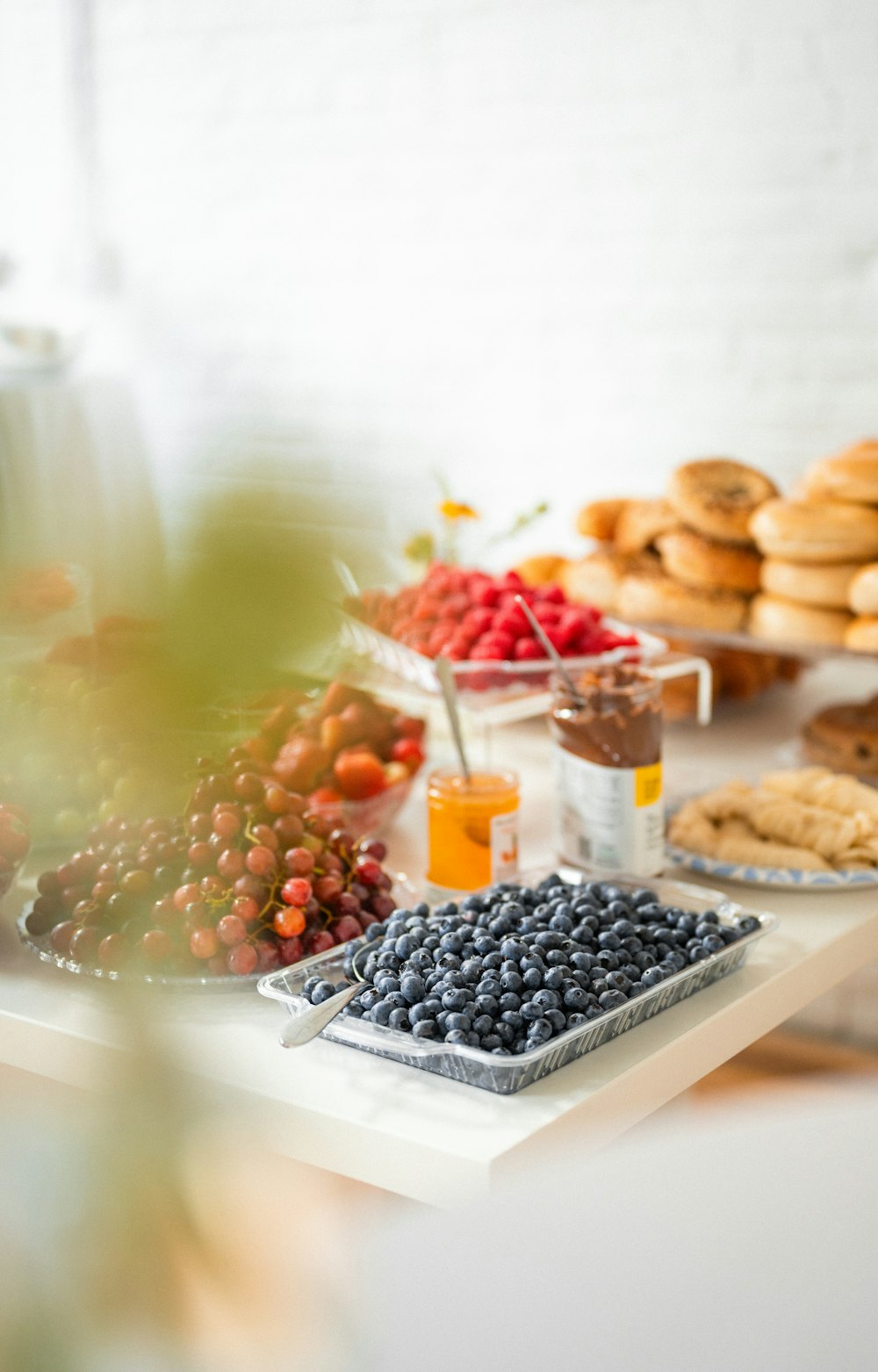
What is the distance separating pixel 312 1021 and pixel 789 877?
519mm

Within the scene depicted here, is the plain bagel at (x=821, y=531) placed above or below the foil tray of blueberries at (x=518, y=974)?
above

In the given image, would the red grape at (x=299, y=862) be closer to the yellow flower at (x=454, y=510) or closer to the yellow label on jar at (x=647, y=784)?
the yellow label on jar at (x=647, y=784)

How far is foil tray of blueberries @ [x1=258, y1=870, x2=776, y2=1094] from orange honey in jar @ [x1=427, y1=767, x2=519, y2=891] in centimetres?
10

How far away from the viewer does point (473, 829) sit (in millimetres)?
1136

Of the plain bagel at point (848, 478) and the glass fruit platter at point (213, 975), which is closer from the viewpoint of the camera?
the glass fruit platter at point (213, 975)

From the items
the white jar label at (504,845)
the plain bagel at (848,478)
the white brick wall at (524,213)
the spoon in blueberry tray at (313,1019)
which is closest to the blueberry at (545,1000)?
the spoon in blueberry tray at (313,1019)

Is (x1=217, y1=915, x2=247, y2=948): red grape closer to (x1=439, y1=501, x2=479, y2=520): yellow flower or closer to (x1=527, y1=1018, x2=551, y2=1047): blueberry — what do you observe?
(x1=527, y1=1018, x2=551, y2=1047): blueberry

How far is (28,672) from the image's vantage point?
217mm

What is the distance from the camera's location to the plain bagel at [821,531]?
1716 millimetres

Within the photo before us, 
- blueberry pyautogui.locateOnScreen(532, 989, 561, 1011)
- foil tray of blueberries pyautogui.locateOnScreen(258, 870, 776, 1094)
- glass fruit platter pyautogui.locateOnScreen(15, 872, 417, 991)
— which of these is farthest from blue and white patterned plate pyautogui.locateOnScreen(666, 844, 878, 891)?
blueberry pyautogui.locateOnScreen(532, 989, 561, 1011)

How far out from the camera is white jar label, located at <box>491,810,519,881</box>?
3.73 ft

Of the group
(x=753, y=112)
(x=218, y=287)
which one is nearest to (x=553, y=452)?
(x=753, y=112)

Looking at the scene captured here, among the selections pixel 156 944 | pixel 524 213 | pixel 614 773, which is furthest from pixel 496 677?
pixel 524 213

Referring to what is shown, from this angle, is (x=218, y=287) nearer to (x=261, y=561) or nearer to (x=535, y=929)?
(x=535, y=929)
